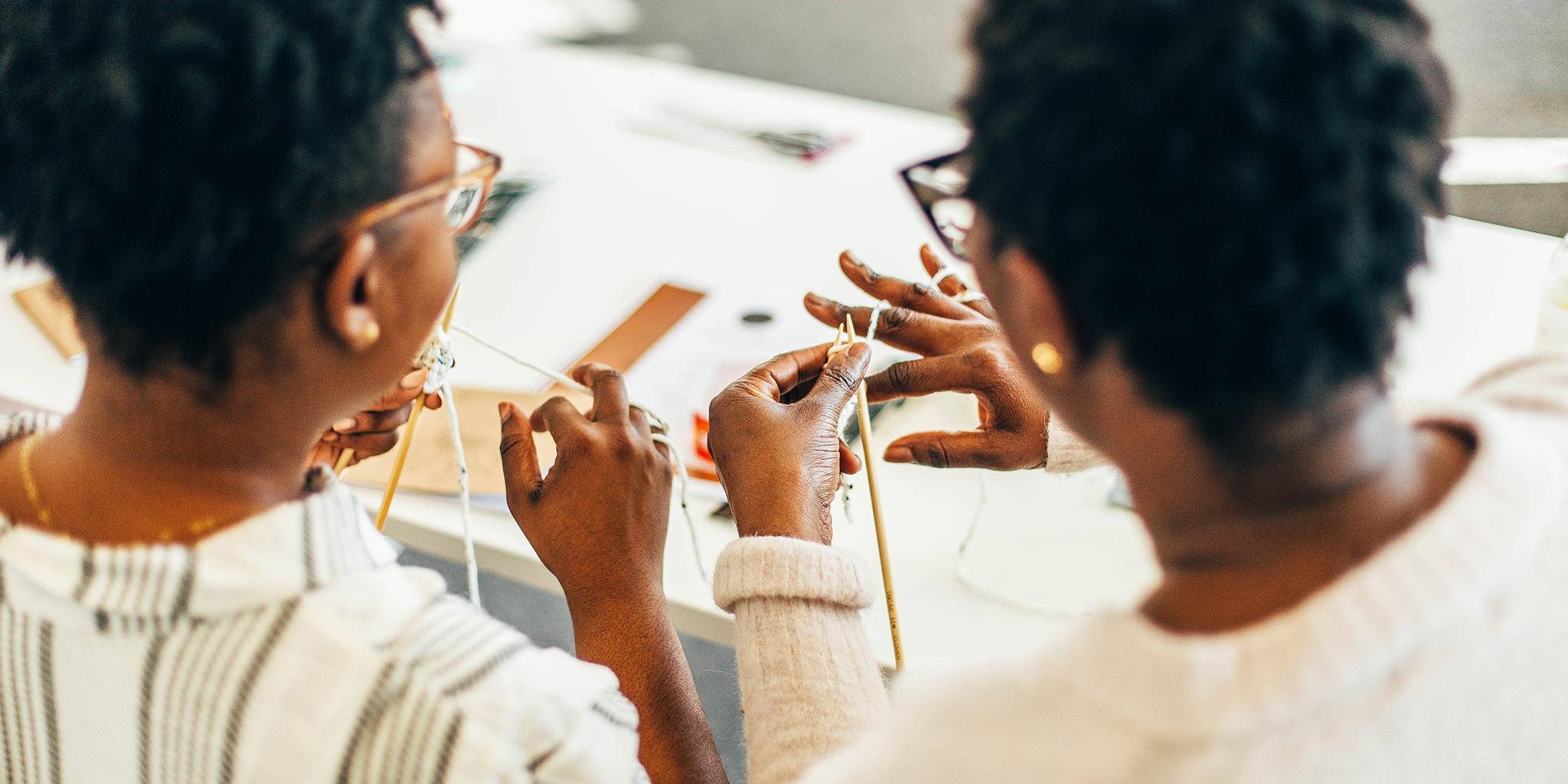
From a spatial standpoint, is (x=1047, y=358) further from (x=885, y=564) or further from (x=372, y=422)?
(x=372, y=422)

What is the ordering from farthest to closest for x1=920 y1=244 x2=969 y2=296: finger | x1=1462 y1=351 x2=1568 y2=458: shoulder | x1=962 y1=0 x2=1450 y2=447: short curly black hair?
x1=920 y1=244 x2=969 y2=296: finger
x1=1462 y1=351 x2=1568 y2=458: shoulder
x1=962 y1=0 x2=1450 y2=447: short curly black hair

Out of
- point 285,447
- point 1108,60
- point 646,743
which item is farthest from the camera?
point 646,743

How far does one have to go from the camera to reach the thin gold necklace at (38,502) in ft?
2.15

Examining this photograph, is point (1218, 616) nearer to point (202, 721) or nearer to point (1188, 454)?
point (1188, 454)

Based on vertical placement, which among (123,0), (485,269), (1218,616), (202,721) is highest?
(123,0)

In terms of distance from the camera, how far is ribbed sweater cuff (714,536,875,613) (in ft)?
2.81

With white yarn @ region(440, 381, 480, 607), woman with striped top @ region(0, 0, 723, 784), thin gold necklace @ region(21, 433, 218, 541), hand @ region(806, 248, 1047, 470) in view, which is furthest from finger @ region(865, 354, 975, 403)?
thin gold necklace @ region(21, 433, 218, 541)

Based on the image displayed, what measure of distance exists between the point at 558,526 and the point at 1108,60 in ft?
1.97

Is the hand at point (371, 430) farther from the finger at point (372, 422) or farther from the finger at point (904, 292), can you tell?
the finger at point (904, 292)

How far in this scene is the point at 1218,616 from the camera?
53cm

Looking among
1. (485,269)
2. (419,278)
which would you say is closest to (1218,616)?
(419,278)

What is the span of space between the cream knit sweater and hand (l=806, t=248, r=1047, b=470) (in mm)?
485

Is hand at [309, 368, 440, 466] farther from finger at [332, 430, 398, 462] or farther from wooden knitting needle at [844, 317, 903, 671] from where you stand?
wooden knitting needle at [844, 317, 903, 671]

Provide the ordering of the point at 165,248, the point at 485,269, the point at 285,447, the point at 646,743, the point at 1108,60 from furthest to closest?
the point at 485,269
the point at 646,743
the point at 285,447
the point at 165,248
the point at 1108,60
